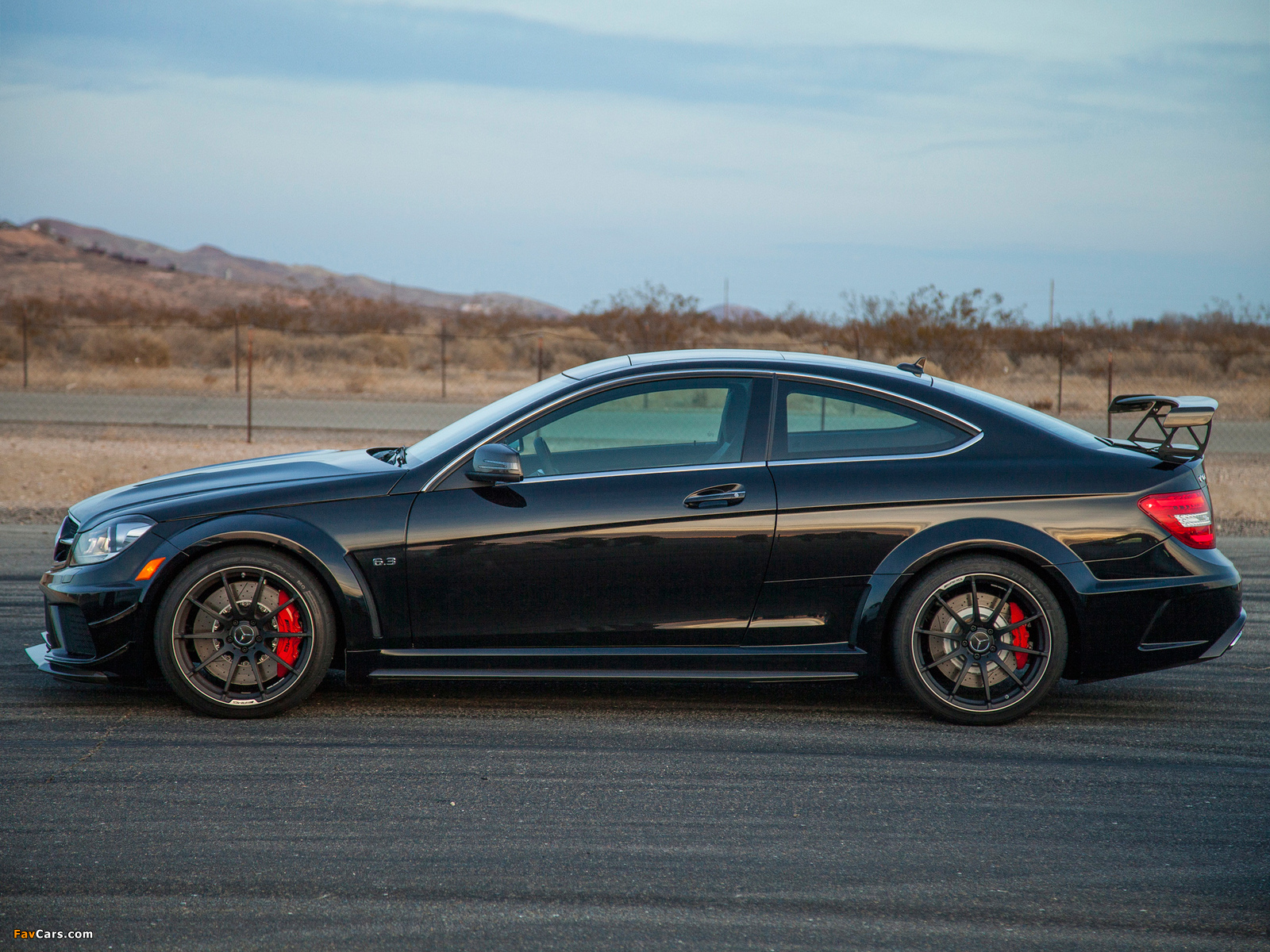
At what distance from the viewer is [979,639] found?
16.1ft

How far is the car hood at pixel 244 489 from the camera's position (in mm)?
4852

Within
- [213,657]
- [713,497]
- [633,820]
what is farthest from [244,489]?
[633,820]

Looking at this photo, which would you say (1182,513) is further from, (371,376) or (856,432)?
(371,376)

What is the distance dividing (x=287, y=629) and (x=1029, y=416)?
134 inches

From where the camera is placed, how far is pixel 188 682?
15.8ft

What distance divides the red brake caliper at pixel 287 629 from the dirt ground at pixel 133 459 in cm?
673

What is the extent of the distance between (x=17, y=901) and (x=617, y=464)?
275cm

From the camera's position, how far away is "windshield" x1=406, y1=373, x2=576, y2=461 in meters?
5.05

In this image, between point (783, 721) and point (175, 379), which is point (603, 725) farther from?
point (175, 379)

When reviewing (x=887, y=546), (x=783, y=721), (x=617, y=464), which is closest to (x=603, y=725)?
(x=783, y=721)

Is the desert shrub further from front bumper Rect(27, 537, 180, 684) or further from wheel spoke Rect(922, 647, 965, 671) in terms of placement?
wheel spoke Rect(922, 647, 965, 671)

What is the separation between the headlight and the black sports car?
0.01 metres

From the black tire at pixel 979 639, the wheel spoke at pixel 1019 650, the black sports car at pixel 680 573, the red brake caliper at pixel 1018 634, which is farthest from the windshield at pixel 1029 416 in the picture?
the wheel spoke at pixel 1019 650

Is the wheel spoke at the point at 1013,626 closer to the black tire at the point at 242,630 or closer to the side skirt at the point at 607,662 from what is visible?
the side skirt at the point at 607,662
